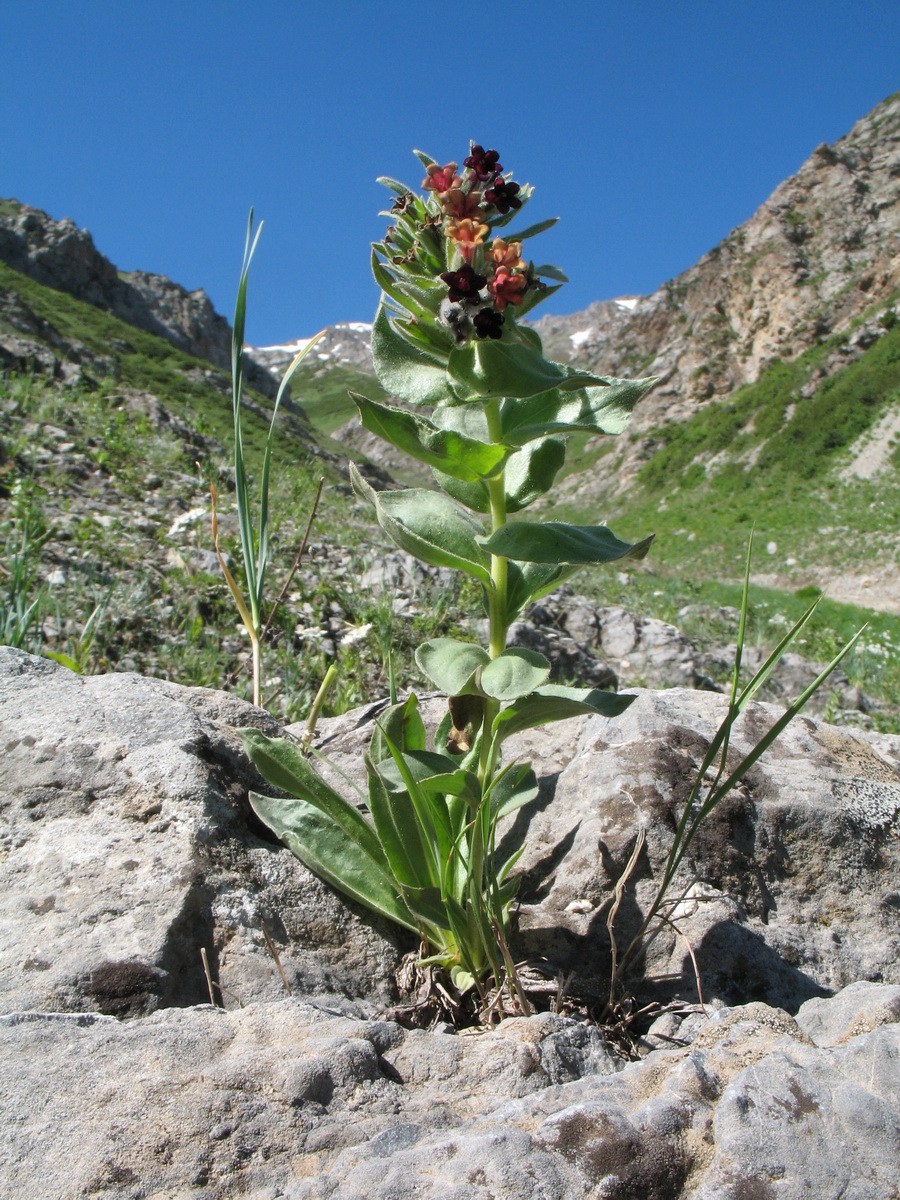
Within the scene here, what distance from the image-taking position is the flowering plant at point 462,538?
1.70 m

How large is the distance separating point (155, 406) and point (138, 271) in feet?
242

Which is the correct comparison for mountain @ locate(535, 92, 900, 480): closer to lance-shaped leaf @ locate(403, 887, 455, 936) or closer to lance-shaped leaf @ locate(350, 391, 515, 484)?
lance-shaped leaf @ locate(350, 391, 515, 484)

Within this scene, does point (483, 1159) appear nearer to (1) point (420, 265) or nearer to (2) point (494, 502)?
(2) point (494, 502)

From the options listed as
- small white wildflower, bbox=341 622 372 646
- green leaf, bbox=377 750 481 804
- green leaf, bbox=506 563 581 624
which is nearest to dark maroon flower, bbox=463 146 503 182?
green leaf, bbox=506 563 581 624

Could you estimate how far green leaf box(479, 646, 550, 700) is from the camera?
1.64 metres

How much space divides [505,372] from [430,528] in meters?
0.43

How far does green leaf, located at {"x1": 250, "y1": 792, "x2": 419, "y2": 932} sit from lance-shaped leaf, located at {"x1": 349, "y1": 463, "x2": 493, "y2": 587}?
730 mm

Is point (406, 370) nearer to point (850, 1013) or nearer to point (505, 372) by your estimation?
point (505, 372)

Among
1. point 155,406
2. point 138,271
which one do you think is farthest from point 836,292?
point 138,271

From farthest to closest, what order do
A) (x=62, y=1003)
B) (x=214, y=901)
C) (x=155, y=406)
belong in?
(x=155, y=406) → (x=214, y=901) → (x=62, y=1003)

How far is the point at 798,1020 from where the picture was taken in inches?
60.9

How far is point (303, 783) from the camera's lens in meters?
1.99

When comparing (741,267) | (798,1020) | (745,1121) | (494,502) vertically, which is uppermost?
(741,267)

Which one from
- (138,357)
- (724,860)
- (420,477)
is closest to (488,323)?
(724,860)
